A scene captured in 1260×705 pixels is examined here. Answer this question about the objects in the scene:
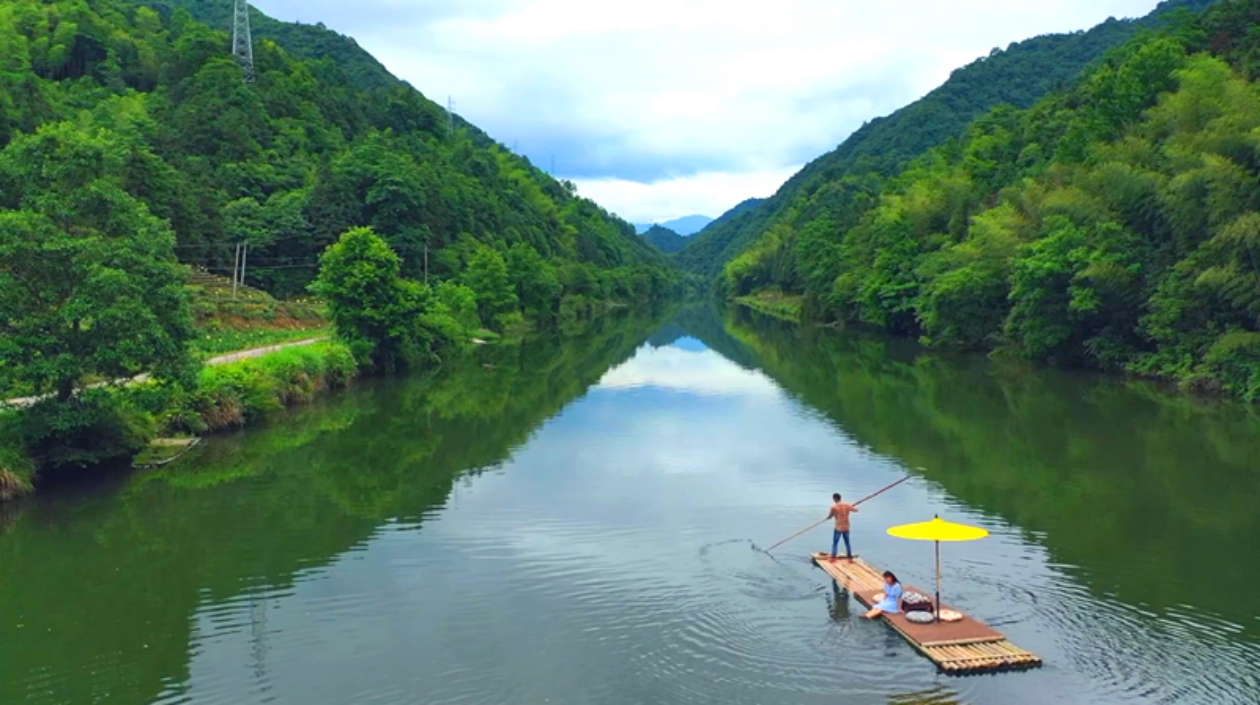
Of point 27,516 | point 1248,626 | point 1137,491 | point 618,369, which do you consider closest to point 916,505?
point 1137,491

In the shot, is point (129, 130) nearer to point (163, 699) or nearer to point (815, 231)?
point (815, 231)

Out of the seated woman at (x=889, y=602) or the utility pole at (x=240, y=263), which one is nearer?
the seated woman at (x=889, y=602)

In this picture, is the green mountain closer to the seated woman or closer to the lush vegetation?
the lush vegetation

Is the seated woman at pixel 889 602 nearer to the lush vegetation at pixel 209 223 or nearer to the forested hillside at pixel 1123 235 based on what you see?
the lush vegetation at pixel 209 223

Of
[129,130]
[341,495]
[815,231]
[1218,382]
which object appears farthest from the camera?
[815,231]

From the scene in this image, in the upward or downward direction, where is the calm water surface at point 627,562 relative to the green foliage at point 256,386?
downward

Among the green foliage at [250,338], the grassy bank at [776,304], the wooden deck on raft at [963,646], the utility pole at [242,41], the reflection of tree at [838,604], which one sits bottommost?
the reflection of tree at [838,604]

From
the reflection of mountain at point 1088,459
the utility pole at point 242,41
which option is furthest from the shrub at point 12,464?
the utility pole at point 242,41
